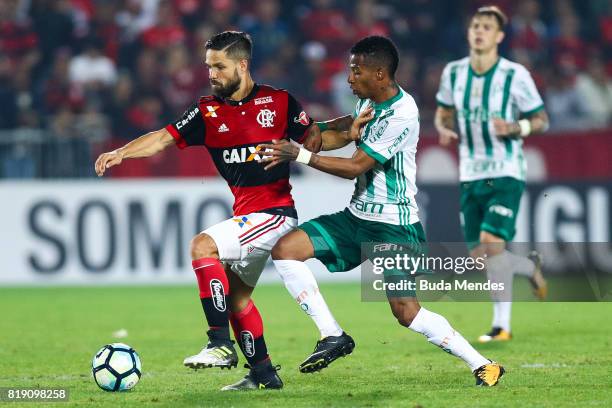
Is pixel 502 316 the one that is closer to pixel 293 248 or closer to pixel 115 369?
pixel 293 248

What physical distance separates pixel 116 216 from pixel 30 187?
3.69 ft

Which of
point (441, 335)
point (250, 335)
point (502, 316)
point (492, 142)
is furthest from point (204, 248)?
point (492, 142)

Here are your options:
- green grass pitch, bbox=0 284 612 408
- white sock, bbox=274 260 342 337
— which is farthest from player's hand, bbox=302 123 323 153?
green grass pitch, bbox=0 284 612 408

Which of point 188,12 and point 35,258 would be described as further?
point 188,12

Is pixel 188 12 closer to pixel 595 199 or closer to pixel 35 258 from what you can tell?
pixel 35 258

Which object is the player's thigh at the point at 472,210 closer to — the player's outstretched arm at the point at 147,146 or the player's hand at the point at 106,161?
the player's outstretched arm at the point at 147,146

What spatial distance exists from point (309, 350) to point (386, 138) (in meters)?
2.66

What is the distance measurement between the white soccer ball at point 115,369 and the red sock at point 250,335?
672mm

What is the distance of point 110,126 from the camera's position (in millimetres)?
15633

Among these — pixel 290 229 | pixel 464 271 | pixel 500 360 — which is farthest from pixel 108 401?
pixel 464 271

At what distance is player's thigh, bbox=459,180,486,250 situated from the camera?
977cm

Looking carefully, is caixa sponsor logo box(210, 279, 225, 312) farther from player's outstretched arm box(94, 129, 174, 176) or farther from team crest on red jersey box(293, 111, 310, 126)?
team crest on red jersey box(293, 111, 310, 126)

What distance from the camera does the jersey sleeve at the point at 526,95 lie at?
966cm

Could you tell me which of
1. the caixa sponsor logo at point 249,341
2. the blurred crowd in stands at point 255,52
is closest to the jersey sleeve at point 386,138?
the caixa sponsor logo at point 249,341
